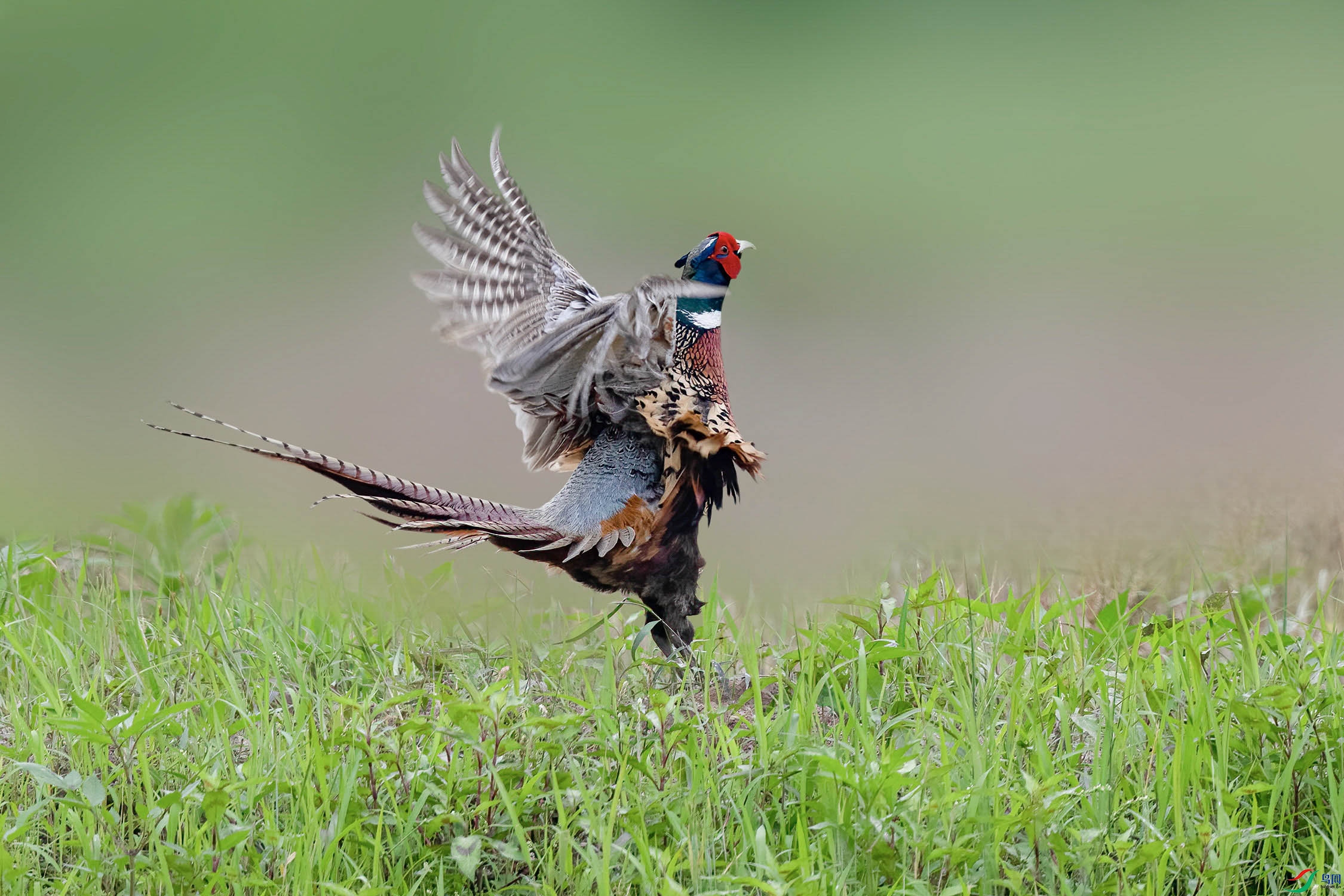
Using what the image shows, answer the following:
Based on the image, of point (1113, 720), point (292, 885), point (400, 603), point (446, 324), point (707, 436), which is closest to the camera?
point (292, 885)

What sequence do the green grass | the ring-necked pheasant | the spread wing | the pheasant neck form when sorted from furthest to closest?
the pheasant neck
the spread wing
the ring-necked pheasant
the green grass

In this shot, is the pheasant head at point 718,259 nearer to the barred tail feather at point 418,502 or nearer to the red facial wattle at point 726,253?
the red facial wattle at point 726,253

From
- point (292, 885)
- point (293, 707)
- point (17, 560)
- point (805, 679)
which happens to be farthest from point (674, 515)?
point (17, 560)

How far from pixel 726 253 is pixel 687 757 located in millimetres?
1965

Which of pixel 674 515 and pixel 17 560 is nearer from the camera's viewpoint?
pixel 674 515

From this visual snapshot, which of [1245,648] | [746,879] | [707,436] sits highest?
[707,436]

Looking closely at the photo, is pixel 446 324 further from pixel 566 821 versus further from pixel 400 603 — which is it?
pixel 566 821

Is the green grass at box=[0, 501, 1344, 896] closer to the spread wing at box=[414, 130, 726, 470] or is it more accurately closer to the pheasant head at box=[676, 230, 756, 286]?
the spread wing at box=[414, 130, 726, 470]

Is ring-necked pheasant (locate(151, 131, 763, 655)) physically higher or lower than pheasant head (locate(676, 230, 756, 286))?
lower

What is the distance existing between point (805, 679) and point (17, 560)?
3172 mm

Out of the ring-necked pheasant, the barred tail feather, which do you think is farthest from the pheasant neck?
the barred tail feather

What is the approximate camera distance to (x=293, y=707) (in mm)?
3279

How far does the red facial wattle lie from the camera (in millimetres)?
4039

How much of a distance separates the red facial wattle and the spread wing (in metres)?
0.15
